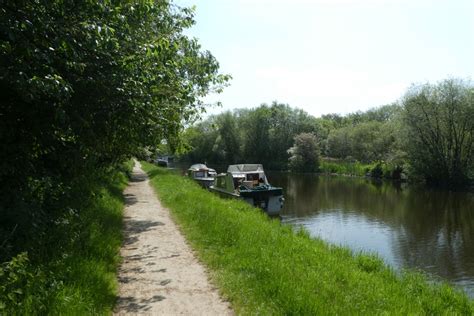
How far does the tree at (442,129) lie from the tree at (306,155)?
2392 centimetres

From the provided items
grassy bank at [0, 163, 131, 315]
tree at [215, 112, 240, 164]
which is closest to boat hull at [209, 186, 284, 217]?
grassy bank at [0, 163, 131, 315]

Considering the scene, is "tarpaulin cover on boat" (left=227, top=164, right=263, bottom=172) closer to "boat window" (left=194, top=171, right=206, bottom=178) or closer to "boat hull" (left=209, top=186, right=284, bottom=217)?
"boat hull" (left=209, top=186, right=284, bottom=217)

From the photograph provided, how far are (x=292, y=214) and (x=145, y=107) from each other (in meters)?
19.0

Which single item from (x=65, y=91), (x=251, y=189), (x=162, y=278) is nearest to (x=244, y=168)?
(x=251, y=189)

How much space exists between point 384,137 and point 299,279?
58.6m

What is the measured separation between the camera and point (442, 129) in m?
43.5

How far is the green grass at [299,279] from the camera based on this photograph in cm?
608

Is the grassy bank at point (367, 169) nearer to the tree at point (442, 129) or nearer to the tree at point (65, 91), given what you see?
the tree at point (442, 129)

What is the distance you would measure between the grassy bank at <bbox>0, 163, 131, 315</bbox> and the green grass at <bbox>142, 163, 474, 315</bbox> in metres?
1.90

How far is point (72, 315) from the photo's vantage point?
487cm

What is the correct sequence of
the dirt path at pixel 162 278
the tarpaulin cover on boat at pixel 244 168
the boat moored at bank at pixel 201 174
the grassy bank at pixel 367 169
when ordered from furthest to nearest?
the grassy bank at pixel 367 169
the boat moored at bank at pixel 201 174
the tarpaulin cover on boat at pixel 244 168
the dirt path at pixel 162 278

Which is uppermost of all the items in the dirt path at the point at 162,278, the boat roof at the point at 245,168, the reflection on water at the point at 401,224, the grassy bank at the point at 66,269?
the boat roof at the point at 245,168

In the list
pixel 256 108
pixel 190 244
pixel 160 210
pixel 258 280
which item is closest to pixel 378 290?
pixel 258 280

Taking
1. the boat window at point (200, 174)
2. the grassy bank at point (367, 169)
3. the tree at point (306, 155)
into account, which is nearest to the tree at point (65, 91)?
the boat window at point (200, 174)
